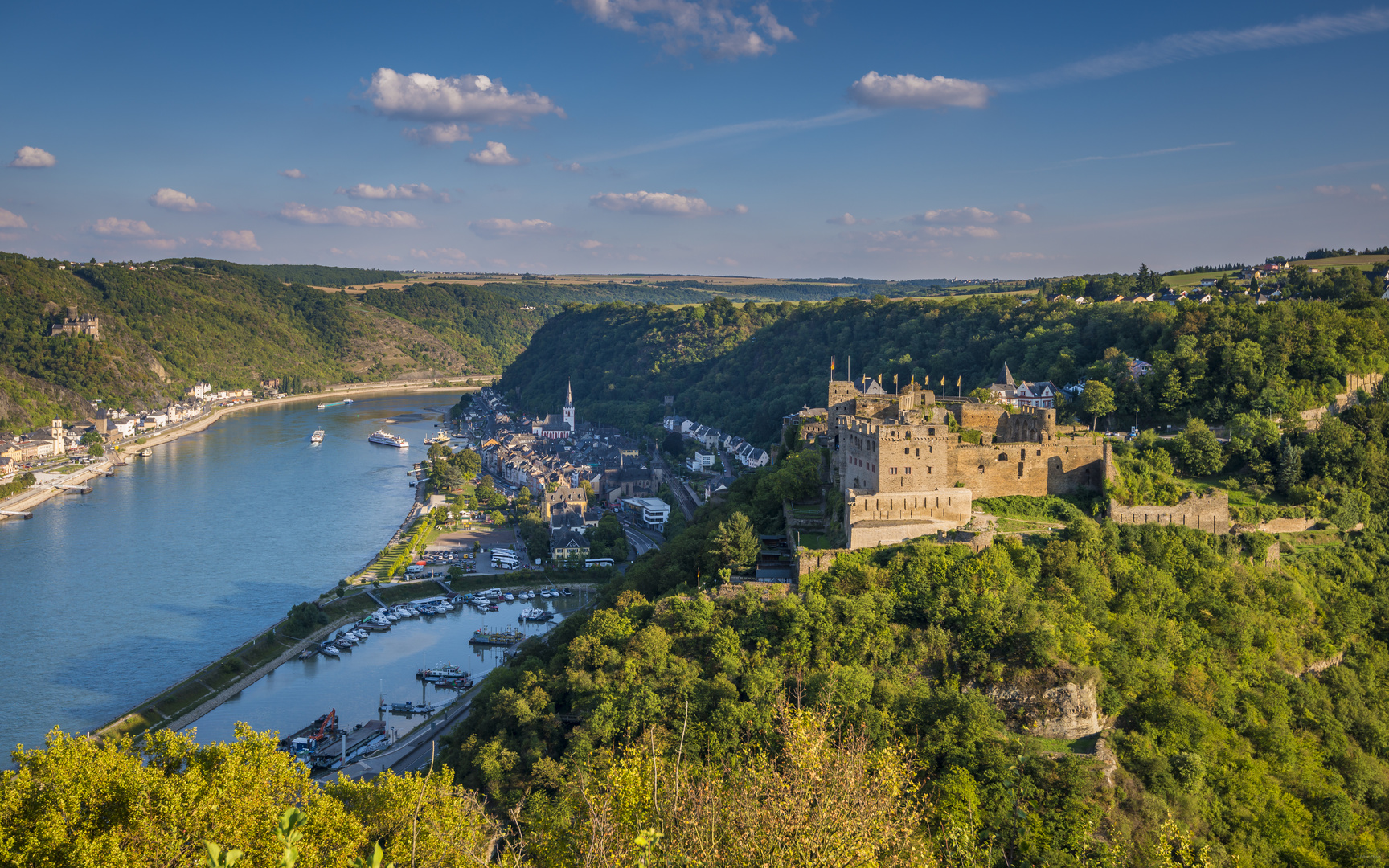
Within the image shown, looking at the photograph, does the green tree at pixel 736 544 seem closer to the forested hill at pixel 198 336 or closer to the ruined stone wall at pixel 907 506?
the ruined stone wall at pixel 907 506

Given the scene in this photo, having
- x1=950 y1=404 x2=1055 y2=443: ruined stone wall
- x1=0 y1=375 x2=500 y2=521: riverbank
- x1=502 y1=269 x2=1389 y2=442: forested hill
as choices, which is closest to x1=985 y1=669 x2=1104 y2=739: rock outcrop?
x1=950 y1=404 x2=1055 y2=443: ruined stone wall

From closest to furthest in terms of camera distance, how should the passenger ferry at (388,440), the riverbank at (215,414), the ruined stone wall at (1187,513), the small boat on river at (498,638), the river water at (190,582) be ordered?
the ruined stone wall at (1187,513), the river water at (190,582), the small boat on river at (498,638), the riverbank at (215,414), the passenger ferry at (388,440)

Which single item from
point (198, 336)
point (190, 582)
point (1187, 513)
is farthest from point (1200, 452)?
point (198, 336)

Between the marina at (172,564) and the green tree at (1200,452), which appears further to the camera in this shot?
the marina at (172,564)

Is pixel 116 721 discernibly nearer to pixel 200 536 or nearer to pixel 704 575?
pixel 704 575

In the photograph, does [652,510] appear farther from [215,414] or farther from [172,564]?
[215,414]

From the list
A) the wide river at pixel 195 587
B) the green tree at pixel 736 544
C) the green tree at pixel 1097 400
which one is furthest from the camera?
the green tree at pixel 1097 400

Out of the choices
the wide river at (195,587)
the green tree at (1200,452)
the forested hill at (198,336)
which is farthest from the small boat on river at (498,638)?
the forested hill at (198,336)
